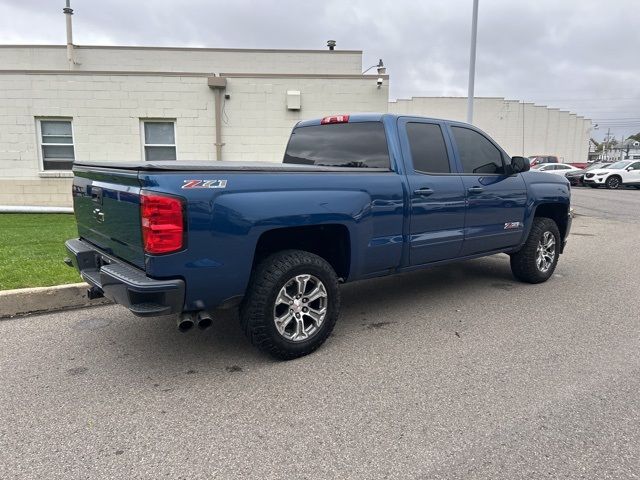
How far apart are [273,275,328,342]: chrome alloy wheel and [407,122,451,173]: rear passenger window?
5.33 feet

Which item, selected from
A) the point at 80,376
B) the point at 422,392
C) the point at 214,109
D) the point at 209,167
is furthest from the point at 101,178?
the point at 214,109

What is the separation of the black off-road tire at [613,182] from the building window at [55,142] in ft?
90.9

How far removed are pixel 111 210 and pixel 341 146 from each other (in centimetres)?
237

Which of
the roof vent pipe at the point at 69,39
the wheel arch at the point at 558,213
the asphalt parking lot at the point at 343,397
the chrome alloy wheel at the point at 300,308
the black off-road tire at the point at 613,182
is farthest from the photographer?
the black off-road tire at the point at 613,182

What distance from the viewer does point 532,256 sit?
6.02 metres

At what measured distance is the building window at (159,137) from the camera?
480 inches

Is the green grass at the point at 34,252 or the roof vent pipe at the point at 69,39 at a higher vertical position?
the roof vent pipe at the point at 69,39

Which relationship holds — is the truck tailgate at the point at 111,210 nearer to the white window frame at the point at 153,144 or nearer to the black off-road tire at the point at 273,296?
the black off-road tire at the point at 273,296

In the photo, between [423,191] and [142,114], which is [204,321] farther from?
[142,114]

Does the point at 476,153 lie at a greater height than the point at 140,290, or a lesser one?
greater

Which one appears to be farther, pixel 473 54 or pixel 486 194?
pixel 473 54

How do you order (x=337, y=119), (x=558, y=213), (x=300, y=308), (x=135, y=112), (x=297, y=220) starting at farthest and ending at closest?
(x=135, y=112) → (x=558, y=213) → (x=337, y=119) → (x=300, y=308) → (x=297, y=220)

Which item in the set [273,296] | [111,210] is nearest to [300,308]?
[273,296]

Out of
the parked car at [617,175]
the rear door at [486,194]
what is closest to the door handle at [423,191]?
the rear door at [486,194]
